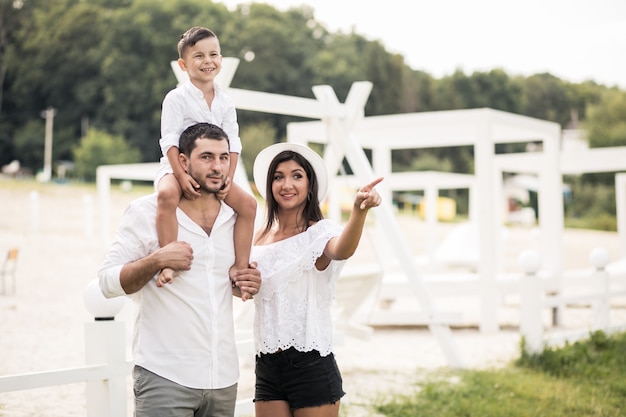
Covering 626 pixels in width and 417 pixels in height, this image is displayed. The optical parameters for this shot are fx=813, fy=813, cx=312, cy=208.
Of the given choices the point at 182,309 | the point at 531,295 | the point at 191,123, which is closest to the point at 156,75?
the point at 531,295

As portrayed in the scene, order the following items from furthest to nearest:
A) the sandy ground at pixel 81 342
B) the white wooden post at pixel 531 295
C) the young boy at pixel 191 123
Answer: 1. the white wooden post at pixel 531 295
2. the sandy ground at pixel 81 342
3. the young boy at pixel 191 123

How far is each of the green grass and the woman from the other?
2.63m

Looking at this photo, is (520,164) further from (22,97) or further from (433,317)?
(22,97)

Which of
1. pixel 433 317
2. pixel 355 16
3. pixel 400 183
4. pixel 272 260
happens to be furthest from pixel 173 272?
pixel 355 16

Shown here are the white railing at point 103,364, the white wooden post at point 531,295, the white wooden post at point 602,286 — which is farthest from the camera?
the white wooden post at point 602,286

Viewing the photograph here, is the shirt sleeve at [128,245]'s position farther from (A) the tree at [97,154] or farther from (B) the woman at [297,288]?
(A) the tree at [97,154]

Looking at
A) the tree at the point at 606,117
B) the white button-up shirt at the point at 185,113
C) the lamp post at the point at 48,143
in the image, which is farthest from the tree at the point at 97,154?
the white button-up shirt at the point at 185,113

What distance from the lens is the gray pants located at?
263cm

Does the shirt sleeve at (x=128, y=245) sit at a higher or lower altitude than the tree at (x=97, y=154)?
lower

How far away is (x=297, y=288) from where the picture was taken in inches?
124

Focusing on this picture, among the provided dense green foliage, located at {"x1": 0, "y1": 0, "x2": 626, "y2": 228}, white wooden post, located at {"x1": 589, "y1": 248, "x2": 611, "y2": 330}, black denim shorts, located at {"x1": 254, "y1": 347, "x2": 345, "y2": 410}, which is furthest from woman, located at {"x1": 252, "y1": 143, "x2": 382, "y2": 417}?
dense green foliage, located at {"x1": 0, "y1": 0, "x2": 626, "y2": 228}

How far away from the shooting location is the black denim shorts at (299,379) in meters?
3.04

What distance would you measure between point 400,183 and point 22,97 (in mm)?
52392

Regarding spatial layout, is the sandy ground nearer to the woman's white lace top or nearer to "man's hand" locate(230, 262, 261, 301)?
the woman's white lace top
